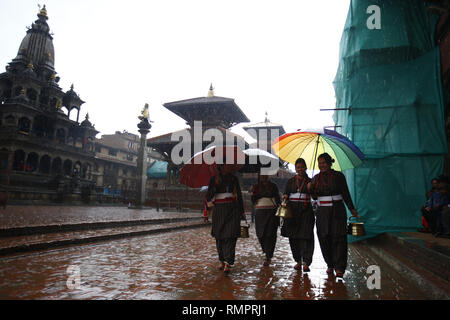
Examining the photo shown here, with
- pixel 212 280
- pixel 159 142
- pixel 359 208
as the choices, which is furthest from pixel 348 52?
pixel 159 142

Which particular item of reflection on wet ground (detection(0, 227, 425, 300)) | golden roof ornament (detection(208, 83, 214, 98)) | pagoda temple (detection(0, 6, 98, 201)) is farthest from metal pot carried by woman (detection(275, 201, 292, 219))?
golden roof ornament (detection(208, 83, 214, 98))

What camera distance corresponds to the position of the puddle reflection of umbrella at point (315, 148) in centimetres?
443

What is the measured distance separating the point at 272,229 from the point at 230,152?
5.04ft

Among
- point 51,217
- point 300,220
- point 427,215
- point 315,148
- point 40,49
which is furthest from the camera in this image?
point 40,49

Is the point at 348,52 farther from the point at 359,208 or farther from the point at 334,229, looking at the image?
the point at 334,229

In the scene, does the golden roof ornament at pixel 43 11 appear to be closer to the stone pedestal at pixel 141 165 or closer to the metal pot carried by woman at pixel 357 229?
the stone pedestal at pixel 141 165

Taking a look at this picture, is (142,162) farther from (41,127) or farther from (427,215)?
(41,127)

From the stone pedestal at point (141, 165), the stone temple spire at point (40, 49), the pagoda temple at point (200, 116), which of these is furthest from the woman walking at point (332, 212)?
the stone temple spire at point (40, 49)

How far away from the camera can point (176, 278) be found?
3.69 metres

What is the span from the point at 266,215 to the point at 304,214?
0.71 metres

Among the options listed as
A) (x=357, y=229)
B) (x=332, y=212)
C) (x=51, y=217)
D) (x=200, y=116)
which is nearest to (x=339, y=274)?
(x=357, y=229)
